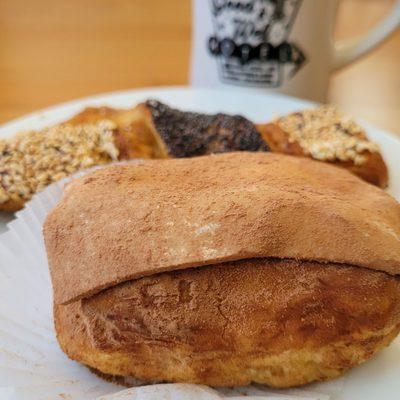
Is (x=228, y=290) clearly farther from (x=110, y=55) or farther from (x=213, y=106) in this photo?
(x=110, y=55)

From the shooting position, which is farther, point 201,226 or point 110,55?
point 110,55

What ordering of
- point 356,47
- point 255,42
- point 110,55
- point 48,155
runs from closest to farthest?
point 48,155 < point 255,42 < point 356,47 < point 110,55

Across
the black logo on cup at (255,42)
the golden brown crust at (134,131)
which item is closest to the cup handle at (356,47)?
the black logo on cup at (255,42)

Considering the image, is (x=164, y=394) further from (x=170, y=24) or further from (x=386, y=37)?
(x=170, y=24)

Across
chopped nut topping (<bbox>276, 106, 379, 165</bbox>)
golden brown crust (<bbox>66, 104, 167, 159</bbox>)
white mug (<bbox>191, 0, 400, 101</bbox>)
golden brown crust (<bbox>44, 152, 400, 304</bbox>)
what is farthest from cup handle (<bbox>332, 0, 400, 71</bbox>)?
golden brown crust (<bbox>44, 152, 400, 304</bbox>)

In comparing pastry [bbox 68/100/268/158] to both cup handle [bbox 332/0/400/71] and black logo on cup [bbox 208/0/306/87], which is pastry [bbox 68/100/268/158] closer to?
black logo on cup [bbox 208/0/306/87]

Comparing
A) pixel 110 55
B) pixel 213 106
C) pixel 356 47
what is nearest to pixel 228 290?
pixel 213 106

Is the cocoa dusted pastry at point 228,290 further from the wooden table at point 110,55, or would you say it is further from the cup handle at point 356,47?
the wooden table at point 110,55
